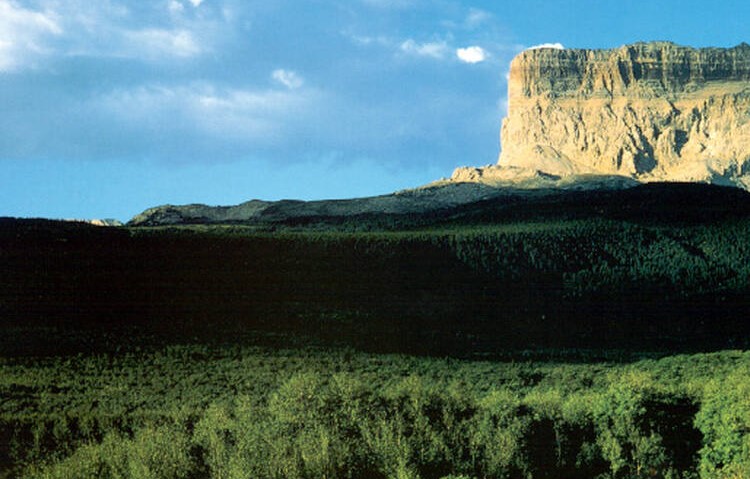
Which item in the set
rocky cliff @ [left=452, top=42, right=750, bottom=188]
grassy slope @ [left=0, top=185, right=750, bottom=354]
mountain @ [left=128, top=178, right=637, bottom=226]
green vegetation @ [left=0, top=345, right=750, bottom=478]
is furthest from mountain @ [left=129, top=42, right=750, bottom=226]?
green vegetation @ [left=0, top=345, right=750, bottom=478]

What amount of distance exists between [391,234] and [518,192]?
135ft

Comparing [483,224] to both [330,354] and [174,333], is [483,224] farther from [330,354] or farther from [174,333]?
[174,333]

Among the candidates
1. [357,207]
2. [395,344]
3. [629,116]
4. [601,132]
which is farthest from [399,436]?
[629,116]

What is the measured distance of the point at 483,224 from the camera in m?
113

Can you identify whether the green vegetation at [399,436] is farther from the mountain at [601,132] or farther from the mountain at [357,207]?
the mountain at [601,132]

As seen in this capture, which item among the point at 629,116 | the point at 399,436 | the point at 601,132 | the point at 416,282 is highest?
the point at 629,116

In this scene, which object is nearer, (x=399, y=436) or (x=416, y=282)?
(x=399, y=436)

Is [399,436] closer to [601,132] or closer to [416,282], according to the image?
[416,282]

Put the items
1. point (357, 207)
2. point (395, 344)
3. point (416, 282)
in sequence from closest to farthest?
point (395, 344), point (416, 282), point (357, 207)

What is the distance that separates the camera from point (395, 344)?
7888 centimetres

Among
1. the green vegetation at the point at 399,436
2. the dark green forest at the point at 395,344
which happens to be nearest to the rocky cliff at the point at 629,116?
the dark green forest at the point at 395,344

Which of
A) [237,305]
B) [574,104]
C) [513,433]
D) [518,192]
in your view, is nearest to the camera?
[513,433]

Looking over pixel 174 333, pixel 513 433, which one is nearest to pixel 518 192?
pixel 174 333

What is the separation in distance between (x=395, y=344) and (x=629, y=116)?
108 metres
